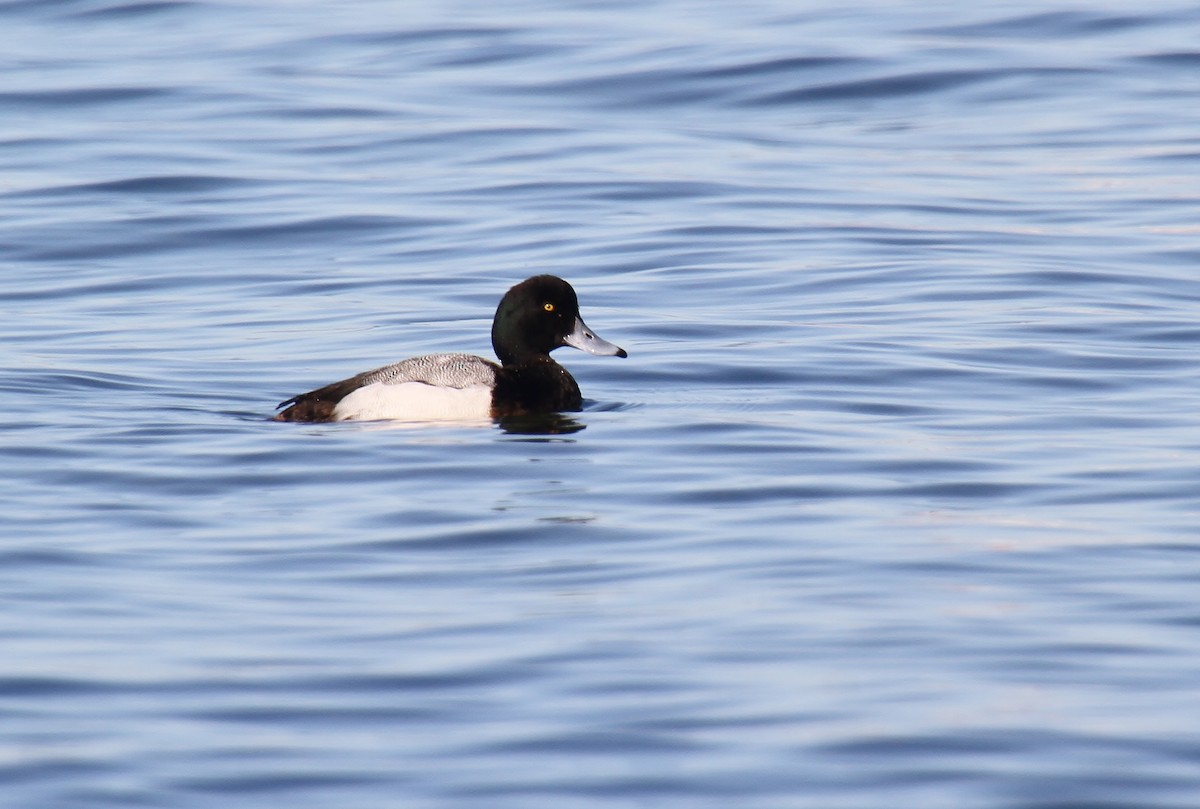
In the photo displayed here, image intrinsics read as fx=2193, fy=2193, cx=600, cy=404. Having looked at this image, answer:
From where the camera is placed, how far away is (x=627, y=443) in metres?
9.97

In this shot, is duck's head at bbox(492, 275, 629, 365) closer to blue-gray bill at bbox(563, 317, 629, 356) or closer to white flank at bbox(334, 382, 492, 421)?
blue-gray bill at bbox(563, 317, 629, 356)

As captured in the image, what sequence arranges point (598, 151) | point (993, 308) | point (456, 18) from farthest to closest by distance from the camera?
point (456, 18)
point (598, 151)
point (993, 308)

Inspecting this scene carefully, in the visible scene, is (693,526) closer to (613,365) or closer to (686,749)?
(686,749)

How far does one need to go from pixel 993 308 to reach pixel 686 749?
8331 mm

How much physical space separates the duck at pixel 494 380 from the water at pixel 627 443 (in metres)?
0.19

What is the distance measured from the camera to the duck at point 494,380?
1036 centimetres

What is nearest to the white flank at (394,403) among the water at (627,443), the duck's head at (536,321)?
the water at (627,443)

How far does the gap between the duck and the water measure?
19 cm

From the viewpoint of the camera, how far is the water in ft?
18.4

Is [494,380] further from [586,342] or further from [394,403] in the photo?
[586,342]

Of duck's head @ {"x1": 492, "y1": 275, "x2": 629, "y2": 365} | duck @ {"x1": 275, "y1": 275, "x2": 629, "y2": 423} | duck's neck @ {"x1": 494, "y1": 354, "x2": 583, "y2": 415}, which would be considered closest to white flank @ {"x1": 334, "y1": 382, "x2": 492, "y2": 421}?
duck @ {"x1": 275, "y1": 275, "x2": 629, "y2": 423}

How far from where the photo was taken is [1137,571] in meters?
7.27

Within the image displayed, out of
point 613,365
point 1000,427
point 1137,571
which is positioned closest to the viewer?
point 1137,571

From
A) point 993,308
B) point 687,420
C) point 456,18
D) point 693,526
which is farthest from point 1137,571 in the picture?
point 456,18
